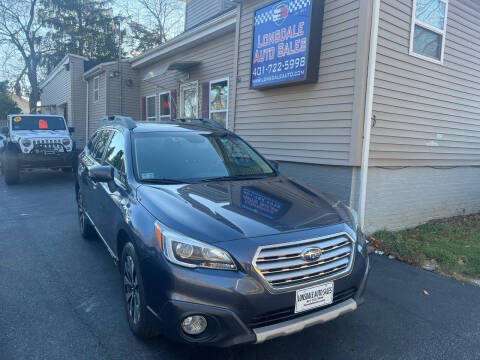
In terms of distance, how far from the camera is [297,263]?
2234mm

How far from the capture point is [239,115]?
7.44m

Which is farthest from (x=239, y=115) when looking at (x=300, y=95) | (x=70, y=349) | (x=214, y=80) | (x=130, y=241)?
(x=70, y=349)

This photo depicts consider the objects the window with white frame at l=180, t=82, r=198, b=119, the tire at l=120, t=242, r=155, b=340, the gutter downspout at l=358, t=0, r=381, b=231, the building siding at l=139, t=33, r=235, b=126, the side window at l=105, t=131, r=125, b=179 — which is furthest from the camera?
the window with white frame at l=180, t=82, r=198, b=119

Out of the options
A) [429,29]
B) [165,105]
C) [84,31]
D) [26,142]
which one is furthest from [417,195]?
[84,31]

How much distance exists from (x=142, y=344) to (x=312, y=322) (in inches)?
50.8

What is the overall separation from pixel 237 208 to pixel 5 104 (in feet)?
113

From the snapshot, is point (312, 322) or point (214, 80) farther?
point (214, 80)

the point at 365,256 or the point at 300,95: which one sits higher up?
the point at 300,95

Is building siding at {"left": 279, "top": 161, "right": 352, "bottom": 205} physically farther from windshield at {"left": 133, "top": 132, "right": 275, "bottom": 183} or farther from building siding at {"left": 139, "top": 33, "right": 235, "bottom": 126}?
building siding at {"left": 139, "top": 33, "right": 235, "bottom": 126}

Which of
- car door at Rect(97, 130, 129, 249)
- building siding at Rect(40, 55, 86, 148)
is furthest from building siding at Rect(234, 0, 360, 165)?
building siding at Rect(40, 55, 86, 148)

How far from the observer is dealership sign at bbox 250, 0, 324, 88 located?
5.50 meters

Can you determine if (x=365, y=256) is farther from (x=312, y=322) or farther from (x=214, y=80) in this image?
(x=214, y=80)

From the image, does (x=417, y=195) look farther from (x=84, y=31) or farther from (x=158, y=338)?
(x=84, y=31)

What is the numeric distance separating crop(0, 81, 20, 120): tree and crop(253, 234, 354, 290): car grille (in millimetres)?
34677
